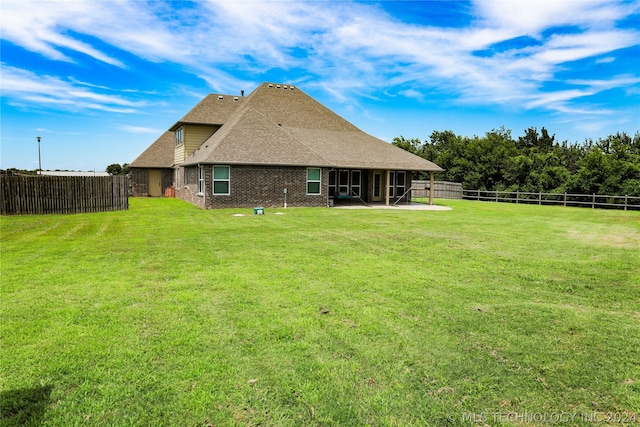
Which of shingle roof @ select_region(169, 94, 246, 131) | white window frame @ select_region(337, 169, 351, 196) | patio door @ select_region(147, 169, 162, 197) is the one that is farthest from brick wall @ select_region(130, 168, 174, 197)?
white window frame @ select_region(337, 169, 351, 196)

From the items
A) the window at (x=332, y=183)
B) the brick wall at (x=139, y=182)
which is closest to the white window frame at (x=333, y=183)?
the window at (x=332, y=183)

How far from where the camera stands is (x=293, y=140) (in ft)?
78.0

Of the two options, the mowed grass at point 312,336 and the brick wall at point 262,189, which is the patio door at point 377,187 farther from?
the mowed grass at point 312,336

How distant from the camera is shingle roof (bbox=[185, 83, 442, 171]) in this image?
71.2 ft

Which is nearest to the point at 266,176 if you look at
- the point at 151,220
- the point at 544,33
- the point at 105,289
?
the point at 151,220

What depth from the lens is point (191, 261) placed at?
307 inches

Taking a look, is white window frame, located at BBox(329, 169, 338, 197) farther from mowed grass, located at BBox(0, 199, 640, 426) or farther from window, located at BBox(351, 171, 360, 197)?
mowed grass, located at BBox(0, 199, 640, 426)

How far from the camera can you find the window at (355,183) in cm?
2603

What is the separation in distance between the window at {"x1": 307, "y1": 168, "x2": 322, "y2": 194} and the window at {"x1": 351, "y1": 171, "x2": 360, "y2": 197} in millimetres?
3785

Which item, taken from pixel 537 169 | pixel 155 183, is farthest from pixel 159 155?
pixel 537 169

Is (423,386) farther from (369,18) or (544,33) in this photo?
(544,33)

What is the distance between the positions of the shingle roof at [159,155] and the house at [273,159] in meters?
0.09

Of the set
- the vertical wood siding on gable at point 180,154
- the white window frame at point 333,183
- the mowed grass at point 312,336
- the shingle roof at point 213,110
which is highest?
the shingle roof at point 213,110

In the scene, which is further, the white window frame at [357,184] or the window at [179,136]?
the window at [179,136]
